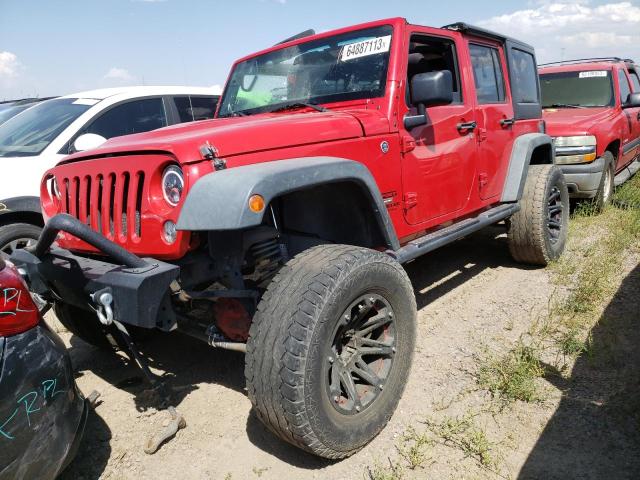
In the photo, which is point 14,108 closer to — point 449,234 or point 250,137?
point 250,137

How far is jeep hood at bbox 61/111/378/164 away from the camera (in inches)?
79.4

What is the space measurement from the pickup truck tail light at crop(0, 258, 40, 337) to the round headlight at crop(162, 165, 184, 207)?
2.03 ft

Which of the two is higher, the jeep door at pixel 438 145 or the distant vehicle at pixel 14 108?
the distant vehicle at pixel 14 108

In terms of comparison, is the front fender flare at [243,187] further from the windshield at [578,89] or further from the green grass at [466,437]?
the windshield at [578,89]

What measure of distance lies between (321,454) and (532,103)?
383 centimetres

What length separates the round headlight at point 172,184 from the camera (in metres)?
1.99

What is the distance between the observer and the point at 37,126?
4.47m

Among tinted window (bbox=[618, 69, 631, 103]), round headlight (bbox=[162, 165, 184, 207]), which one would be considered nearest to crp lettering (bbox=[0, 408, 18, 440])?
round headlight (bbox=[162, 165, 184, 207])

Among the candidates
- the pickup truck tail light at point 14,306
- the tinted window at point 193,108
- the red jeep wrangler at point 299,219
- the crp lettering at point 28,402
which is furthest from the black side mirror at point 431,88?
the tinted window at point 193,108

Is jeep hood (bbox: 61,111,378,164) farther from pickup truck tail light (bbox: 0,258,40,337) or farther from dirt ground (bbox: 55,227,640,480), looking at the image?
dirt ground (bbox: 55,227,640,480)

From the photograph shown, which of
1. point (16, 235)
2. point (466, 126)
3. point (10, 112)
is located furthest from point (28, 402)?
point (10, 112)

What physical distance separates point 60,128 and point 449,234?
3.47 m

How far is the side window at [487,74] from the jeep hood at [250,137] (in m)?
1.47

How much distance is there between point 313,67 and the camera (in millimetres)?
3102
